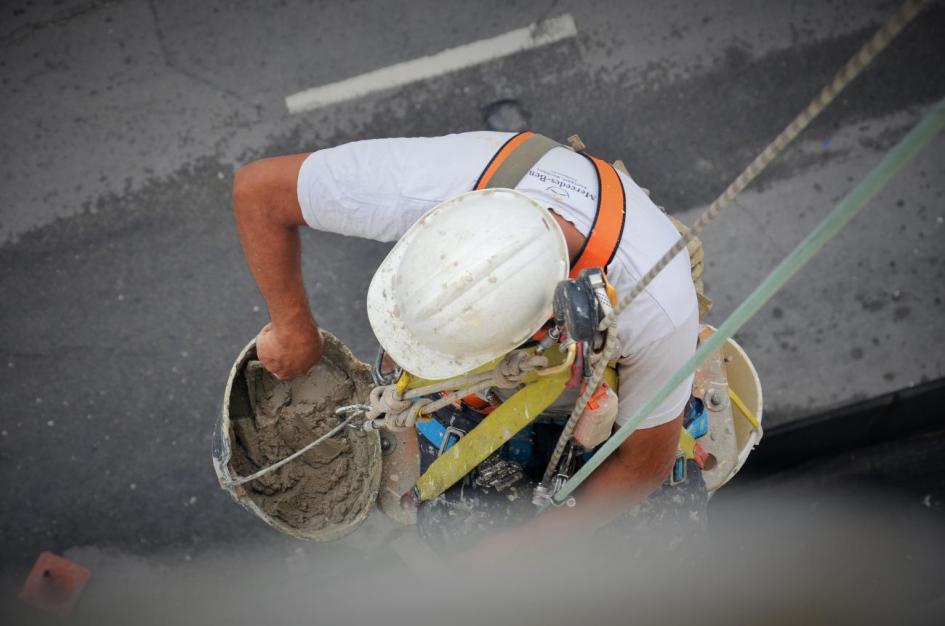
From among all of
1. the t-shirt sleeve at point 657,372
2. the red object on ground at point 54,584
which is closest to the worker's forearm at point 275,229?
the t-shirt sleeve at point 657,372

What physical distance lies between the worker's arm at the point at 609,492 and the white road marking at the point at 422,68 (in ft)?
8.25

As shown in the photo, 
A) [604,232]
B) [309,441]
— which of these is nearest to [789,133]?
[604,232]

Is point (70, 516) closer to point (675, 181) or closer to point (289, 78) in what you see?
point (289, 78)

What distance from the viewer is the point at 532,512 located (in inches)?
93.7

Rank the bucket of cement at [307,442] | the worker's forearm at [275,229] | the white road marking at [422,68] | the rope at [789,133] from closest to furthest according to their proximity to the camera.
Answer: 1. the rope at [789,133]
2. the worker's forearm at [275,229]
3. the bucket of cement at [307,442]
4. the white road marking at [422,68]

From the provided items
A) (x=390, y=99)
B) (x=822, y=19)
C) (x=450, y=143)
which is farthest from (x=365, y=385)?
(x=822, y=19)

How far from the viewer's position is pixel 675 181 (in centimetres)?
384

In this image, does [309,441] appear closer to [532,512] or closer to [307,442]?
[307,442]

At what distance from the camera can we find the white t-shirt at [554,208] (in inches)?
77.6

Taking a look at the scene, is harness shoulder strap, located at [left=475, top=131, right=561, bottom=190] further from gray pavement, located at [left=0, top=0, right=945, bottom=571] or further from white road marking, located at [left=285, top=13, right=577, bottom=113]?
white road marking, located at [left=285, top=13, right=577, bottom=113]

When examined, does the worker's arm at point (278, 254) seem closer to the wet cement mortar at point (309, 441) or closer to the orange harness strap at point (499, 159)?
the wet cement mortar at point (309, 441)

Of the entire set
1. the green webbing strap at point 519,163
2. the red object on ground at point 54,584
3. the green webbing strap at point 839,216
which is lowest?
the red object on ground at point 54,584

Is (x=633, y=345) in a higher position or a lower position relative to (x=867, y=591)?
higher

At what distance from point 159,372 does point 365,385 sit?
1.52 m
